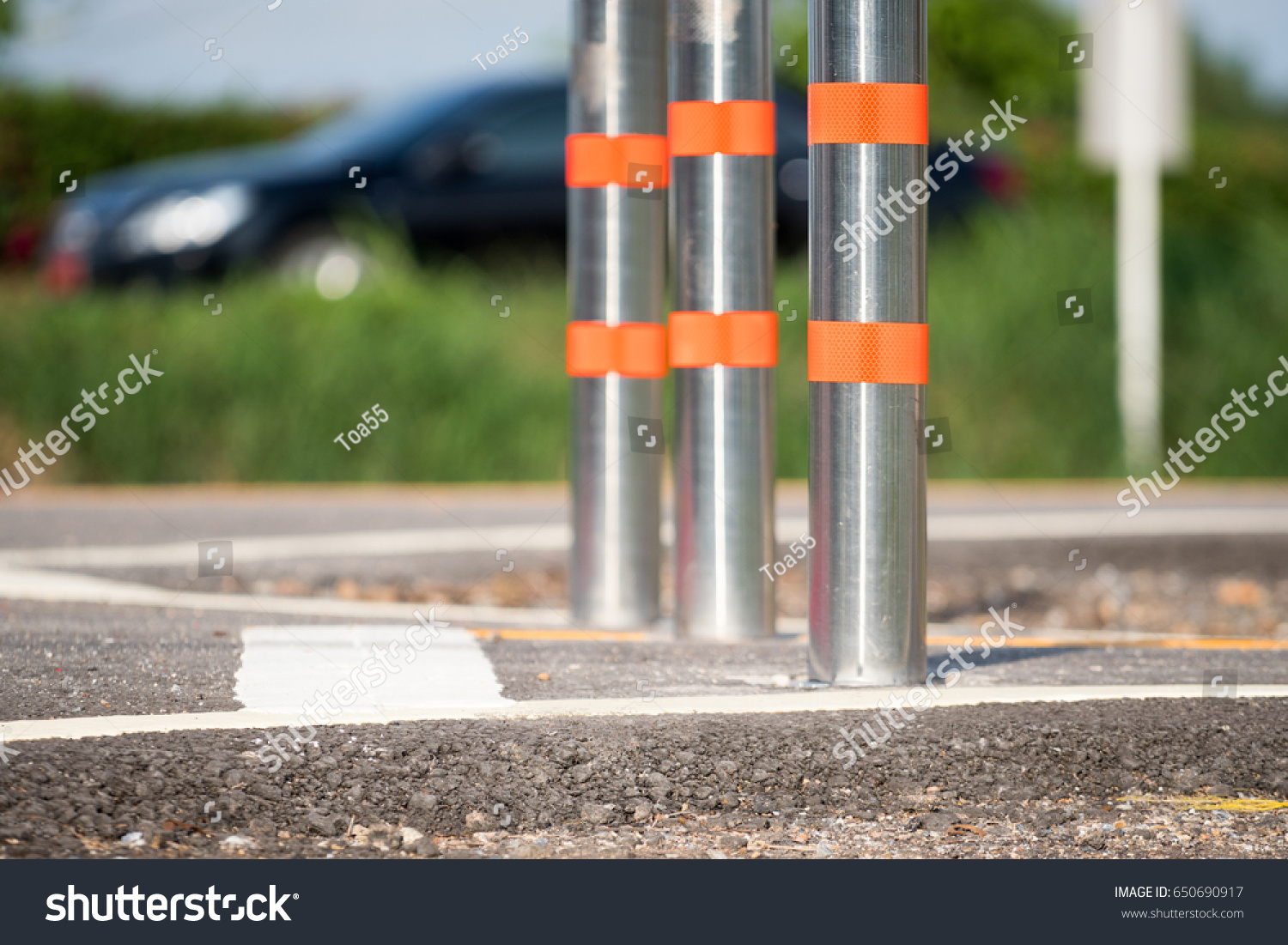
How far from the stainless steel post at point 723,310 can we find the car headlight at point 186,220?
21.2ft

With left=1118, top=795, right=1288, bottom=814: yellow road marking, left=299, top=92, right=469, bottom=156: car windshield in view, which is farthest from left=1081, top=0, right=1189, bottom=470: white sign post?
left=1118, top=795, right=1288, bottom=814: yellow road marking

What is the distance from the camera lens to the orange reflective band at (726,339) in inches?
211

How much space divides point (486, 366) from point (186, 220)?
7.45 ft

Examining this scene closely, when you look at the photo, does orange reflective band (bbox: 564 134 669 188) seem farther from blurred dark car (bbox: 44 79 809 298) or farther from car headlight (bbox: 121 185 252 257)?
car headlight (bbox: 121 185 252 257)

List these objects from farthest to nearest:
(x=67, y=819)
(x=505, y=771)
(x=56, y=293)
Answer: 1. (x=56, y=293)
2. (x=505, y=771)
3. (x=67, y=819)

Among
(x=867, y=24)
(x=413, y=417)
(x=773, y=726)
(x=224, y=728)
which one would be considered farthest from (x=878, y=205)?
(x=413, y=417)

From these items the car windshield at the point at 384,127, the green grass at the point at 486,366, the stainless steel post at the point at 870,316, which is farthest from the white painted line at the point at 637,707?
→ the car windshield at the point at 384,127

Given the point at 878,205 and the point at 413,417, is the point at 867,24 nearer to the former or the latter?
the point at 878,205

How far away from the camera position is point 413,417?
10.6 m

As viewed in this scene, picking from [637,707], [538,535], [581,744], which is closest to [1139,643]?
[637,707]

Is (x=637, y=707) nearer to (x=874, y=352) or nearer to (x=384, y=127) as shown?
(x=874, y=352)

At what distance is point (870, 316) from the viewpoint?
173 inches

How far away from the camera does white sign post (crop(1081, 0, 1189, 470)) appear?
11.3 m

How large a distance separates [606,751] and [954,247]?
9362 mm
